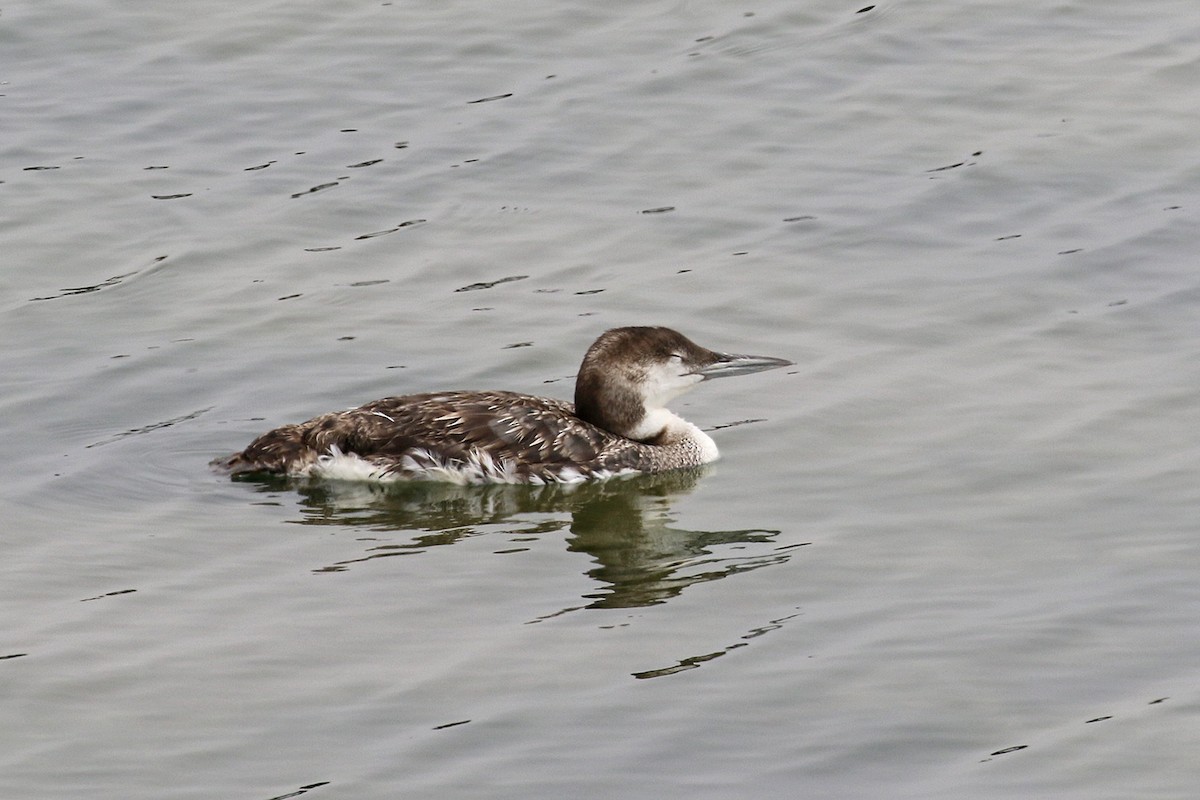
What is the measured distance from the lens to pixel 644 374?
1170cm

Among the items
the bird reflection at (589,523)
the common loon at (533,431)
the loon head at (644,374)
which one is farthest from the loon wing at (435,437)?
the loon head at (644,374)

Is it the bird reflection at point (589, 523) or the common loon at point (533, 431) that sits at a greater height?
the common loon at point (533, 431)

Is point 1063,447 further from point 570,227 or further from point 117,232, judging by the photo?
point 117,232

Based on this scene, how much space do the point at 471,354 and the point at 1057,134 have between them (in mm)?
5321

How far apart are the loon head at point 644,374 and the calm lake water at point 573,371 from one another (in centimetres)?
38

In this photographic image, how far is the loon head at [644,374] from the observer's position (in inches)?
455

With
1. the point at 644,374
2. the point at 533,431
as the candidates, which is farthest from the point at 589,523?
the point at 644,374

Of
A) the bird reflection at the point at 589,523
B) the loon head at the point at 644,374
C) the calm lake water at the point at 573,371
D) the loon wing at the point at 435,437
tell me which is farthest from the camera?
the loon head at the point at 644,374

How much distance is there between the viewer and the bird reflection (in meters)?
9.79

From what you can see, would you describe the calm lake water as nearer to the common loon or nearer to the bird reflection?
the bird reflection

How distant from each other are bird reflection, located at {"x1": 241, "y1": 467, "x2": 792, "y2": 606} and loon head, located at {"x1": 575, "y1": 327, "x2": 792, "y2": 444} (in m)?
0.40

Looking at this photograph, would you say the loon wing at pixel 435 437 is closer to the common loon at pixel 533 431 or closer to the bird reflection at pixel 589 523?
the common loon at pixel 533 431

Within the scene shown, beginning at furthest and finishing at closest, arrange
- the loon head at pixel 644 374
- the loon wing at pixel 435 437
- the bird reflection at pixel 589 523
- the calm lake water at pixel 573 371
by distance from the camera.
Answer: the loon head at pixel 644 374, the loon wing at pixel 435 437, the bird reflection at pixel 589 523, the calm lake water at pixel 573 371

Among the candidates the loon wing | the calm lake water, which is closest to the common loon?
the loon wing
